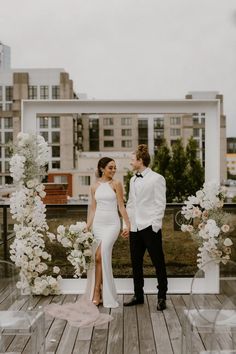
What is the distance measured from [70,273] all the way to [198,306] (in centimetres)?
343

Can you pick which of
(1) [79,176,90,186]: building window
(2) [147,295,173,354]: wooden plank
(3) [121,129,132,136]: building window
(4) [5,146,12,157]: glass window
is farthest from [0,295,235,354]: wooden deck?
(3) [121,129,132,136]: building window

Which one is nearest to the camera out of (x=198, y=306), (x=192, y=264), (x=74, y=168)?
(x=198, y=306)

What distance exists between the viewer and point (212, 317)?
3314 millimetres

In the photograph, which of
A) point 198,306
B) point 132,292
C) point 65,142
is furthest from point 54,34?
point 198,306

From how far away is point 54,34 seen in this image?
15.2 metres

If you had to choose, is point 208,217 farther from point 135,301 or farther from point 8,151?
point 8,151

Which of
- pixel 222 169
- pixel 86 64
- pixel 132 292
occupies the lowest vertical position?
pixel 132 292

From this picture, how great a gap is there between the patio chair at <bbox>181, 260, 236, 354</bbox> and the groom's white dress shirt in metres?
1.94

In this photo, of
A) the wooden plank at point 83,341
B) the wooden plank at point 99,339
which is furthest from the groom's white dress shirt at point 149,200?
A: the wooden plank at point 83,341

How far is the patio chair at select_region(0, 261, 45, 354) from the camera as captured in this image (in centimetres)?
344

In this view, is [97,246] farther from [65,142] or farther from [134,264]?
[65,142]

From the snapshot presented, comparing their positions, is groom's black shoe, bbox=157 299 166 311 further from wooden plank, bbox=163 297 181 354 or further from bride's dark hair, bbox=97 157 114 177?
bride's dark hair, bbox=97 157 114 177

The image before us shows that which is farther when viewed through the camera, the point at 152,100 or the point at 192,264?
the point at 192,264

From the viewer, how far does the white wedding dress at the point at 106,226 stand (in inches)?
223
